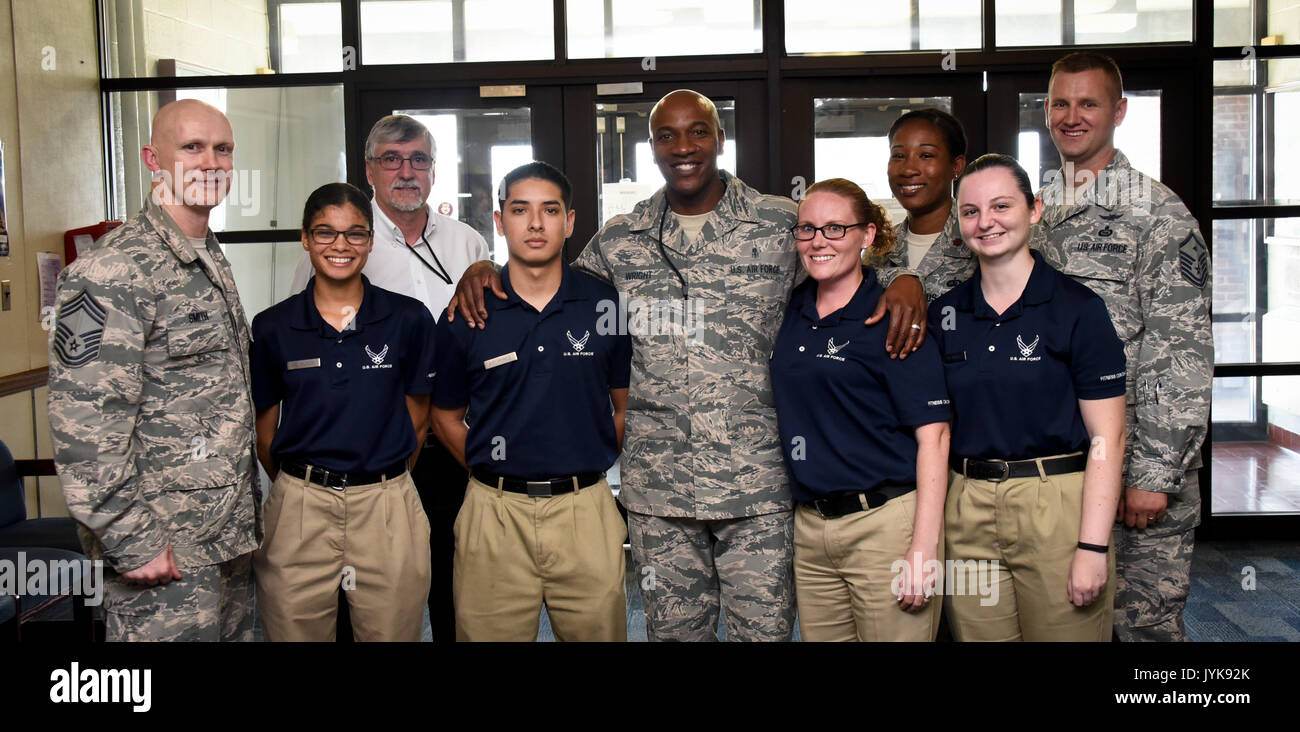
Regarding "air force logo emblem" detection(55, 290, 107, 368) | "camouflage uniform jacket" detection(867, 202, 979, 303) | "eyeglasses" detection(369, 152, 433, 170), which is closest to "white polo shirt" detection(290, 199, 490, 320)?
"eyeglasses" detection(369, 152, 433, 170)

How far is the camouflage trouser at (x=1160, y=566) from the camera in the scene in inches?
107

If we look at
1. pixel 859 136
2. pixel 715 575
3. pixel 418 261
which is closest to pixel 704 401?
pixel 715 575

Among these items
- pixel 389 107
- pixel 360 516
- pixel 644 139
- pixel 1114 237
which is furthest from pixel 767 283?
pixel 389 107

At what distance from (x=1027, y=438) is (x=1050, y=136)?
3.07 metres

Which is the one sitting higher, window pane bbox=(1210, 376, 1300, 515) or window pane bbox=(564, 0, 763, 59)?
window pane bbox=(564, 0, 763, 59)

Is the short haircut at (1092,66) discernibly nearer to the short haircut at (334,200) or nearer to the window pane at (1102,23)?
the short haircut at (334,200)

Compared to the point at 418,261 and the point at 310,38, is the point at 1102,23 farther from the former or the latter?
the point at 310,38

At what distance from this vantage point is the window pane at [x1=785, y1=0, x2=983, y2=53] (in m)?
4.87

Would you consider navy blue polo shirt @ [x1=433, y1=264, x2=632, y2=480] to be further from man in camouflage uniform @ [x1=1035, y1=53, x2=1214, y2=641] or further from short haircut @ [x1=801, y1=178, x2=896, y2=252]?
man in camouflage uniform @ [x1=1035, y1=53, x2=1214, y2=641]

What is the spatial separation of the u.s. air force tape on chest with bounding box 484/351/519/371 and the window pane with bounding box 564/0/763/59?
2.78m

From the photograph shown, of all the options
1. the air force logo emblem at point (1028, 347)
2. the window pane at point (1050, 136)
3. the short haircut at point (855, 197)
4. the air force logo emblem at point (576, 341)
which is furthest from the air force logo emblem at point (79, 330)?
the window pane at point (1050, 136)

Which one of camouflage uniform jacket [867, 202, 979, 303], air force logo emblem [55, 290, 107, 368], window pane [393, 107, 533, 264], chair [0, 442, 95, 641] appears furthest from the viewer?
window pane [393, 107, 533, 264]

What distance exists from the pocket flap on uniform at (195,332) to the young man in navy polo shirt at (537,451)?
0.53 metres

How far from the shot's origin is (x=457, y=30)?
4.94 metres
